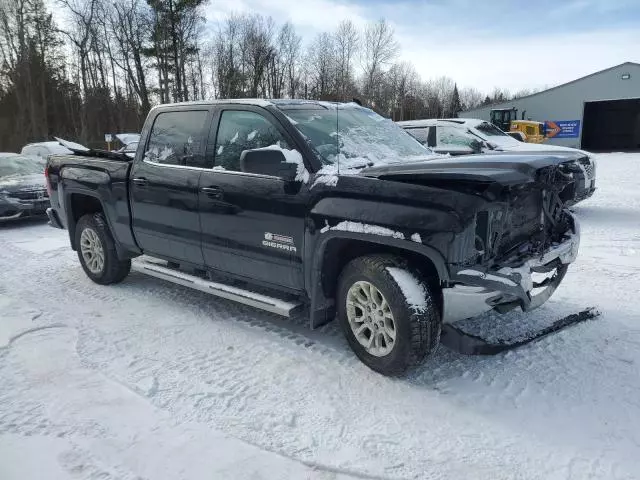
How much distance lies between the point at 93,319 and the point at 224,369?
5.71 feet

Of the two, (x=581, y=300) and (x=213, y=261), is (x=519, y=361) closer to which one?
(x=581, y=300)

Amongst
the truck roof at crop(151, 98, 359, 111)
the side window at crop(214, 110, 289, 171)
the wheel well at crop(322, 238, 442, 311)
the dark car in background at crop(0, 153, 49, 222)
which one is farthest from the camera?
the dark car in background at crop(0, 153, 49, 222)

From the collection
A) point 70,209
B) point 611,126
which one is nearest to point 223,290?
point 70,209

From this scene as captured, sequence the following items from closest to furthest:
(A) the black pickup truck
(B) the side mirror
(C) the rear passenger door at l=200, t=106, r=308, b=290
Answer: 1. (A) the black pickup truck
2. (B) the side mirror
3. (C) the rear passenger door at l=200, t=106, r=308, b=290

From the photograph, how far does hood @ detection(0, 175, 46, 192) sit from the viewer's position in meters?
9.97

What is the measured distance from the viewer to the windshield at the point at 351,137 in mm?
3781

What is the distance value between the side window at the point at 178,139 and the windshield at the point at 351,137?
945 millimetres

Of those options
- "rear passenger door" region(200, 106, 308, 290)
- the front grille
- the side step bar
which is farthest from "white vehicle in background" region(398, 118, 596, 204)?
the front grille

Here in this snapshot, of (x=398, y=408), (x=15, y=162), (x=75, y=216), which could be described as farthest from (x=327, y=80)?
(x=398, y=408)

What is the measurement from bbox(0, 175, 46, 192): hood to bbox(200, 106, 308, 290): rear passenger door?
761 centimetres

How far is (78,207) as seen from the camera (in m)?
5.92

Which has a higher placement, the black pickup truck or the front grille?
the black pickup truck

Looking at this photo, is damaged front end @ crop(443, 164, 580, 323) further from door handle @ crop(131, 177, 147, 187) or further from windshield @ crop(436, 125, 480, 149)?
windshield @ crop(436, 125, 480, 149)

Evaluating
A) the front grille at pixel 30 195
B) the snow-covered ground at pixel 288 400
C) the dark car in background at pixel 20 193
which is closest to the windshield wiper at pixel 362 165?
the snow-covered ground at pixel 288 400
